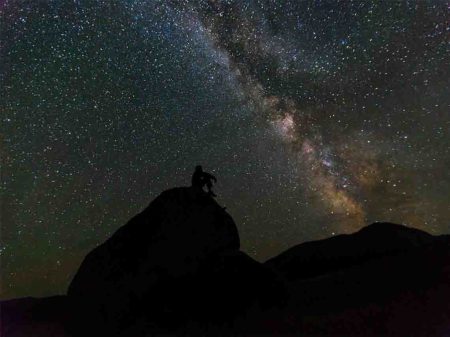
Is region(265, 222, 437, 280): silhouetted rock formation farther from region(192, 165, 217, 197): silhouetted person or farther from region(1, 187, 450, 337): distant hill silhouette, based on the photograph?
region(192, 165, 217, 197): silhouetted person

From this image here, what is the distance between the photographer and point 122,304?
520 inches

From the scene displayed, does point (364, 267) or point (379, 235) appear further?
point (379, 235)

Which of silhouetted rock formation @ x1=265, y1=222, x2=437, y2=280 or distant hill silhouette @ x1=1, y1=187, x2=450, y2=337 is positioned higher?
silhouetted rock formation @ x1=265, y1=222, x2=437, y2=280

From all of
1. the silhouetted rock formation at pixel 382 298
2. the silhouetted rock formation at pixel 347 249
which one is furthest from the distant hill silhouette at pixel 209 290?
the silhouetted rock formation at pixel 347 249

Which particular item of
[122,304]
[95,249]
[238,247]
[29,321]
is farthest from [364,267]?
[29,321]

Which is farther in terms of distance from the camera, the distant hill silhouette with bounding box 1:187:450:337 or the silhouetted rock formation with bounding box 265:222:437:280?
the silhouetted rock formation with bounding box 265:222:437:280

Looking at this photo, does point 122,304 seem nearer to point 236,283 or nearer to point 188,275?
point 188,275

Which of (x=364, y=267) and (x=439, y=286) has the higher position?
(x=364, y=267)

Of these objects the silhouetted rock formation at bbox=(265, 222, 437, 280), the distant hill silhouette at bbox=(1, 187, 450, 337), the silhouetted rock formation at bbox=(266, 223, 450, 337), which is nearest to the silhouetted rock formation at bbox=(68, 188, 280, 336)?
the distant hill silhouette at bbox=(1, 187, 450, 337)

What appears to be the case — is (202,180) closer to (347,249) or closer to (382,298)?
(382,298)

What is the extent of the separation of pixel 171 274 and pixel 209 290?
1.61m

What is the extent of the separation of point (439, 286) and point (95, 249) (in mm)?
13057

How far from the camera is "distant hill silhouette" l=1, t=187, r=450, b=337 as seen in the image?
11.6 meters

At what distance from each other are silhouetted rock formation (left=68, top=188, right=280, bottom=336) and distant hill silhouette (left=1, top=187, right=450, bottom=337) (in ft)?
0.12
